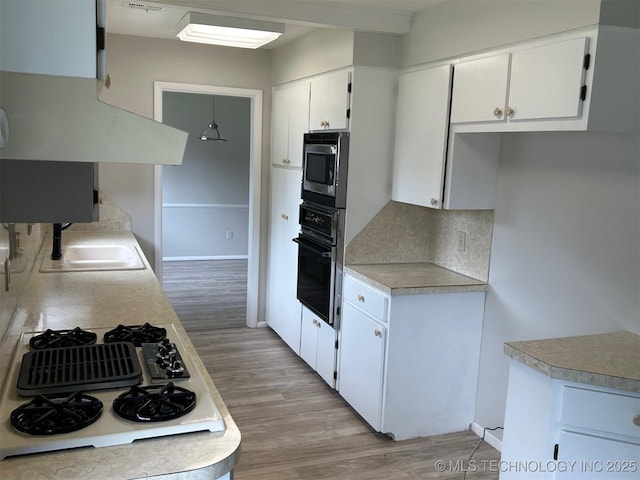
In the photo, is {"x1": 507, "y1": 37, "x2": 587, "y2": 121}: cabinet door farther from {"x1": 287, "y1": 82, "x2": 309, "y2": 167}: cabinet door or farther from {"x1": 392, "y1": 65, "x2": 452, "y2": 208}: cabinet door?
{"x1": 287, "y1": 82, "x2": 309, "y2": 167}: cabinet door

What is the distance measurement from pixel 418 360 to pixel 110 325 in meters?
1.67

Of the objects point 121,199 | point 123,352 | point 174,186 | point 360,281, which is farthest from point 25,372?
point 174,186

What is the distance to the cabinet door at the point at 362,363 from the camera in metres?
3.23

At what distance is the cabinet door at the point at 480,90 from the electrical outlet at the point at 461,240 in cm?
A: 75

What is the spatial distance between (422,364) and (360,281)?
59cm

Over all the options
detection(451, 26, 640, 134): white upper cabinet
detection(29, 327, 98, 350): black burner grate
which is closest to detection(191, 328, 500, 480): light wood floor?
detection(29, 327, 98, 350): black burner grate

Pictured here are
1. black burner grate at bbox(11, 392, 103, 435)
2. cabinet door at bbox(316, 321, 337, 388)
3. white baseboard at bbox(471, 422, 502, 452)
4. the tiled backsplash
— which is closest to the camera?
black burner grate at bbox(11, 392, 103, 435)

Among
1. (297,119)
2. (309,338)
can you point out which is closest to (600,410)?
(309,338)

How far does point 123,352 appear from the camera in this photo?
1.92 metres

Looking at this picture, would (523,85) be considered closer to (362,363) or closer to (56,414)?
(362,363)

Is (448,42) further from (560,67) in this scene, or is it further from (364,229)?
(364,229)

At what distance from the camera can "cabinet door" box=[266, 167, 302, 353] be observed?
441 centimetres

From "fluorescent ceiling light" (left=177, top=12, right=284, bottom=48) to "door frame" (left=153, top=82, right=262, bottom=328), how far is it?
2.80ft

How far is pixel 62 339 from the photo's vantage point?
2.03 metres
